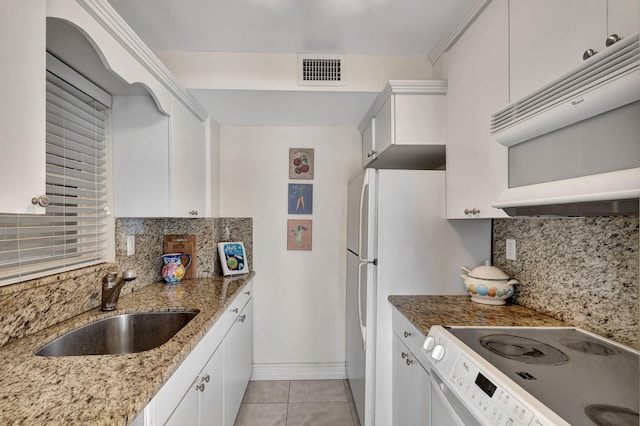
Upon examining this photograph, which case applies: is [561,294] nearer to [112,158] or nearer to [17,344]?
[17,344]

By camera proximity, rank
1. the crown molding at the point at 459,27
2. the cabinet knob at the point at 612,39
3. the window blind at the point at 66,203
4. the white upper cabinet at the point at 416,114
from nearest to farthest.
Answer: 1. the cabinet knob at the point at 612,39
2. the window blind at the point at 66,203
3. the crown molding at the point at 459,27
4. the white upper cabinet at the point at 416,114

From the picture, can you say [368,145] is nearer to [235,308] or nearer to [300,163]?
[300,163]

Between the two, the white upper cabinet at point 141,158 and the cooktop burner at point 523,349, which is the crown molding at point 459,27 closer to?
the cooktop burner at point 523,349

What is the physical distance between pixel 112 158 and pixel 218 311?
113 cm

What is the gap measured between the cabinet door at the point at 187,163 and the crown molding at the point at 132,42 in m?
0.09

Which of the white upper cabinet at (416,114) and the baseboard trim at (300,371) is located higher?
the white upper cabinet at (416,114)

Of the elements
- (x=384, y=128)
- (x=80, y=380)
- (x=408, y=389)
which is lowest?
(x=408, y=389)

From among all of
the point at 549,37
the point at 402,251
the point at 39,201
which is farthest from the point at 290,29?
the point at 39,201

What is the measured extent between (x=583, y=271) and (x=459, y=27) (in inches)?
52.6

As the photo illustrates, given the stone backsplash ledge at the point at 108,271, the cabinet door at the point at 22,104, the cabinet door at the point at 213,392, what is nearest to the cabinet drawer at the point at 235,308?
the cabinet door at the point at 213,392

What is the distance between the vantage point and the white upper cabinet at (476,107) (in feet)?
4.59

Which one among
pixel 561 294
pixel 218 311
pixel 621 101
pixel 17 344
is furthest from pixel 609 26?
pixel 17 344

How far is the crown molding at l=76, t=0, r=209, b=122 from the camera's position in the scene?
4.06 ft

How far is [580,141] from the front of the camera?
90cm
